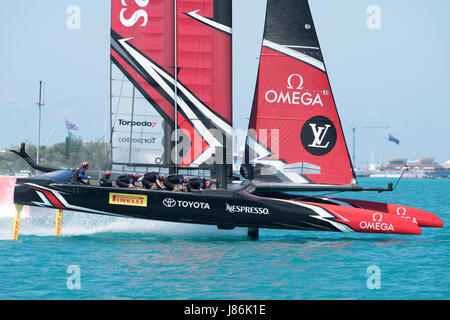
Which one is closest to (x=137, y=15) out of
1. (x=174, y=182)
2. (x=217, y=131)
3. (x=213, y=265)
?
(x=217, y=131)

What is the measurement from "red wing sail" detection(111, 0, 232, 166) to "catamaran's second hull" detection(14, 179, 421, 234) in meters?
2.65

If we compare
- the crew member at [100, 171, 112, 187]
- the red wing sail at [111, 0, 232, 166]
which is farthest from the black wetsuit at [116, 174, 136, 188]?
the red wing sail at [111, 0, 232, 166]

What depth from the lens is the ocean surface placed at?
393 inches

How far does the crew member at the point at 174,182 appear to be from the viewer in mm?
14992

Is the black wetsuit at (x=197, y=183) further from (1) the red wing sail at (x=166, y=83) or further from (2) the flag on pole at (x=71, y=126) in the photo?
(2) the flag on pole at (x=71, y=126)

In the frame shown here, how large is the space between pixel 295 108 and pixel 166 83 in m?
3.69

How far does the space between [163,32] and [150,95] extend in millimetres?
1802

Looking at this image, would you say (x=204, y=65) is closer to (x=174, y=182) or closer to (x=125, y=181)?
(x=174, y=182)

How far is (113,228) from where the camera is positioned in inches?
710

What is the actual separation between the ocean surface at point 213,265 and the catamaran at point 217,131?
0.78m
